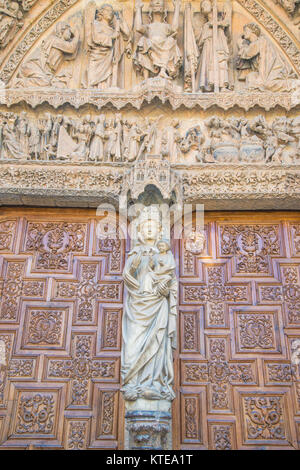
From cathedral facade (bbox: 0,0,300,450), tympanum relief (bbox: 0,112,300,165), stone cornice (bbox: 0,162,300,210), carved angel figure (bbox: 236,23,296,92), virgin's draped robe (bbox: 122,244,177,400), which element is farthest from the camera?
carved angel figure (bbox: 236,23,296,92)

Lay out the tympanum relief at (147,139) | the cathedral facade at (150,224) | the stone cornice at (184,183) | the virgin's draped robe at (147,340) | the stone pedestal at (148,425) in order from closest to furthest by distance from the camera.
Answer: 1. the stone pedestal at (148,425)
2. the virgin's draped robe at (147,340)
3. the cathedral facade at (150,224)
4. the stone cornice at (184,183)
5. the tympanum relief at (147,139)

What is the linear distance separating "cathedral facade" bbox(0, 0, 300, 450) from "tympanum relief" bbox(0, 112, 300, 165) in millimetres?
23

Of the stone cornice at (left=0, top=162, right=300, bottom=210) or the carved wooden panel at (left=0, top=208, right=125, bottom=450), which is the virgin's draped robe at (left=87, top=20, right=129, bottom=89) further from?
the carved wooden panel at (left=0, top=208, right=125, bottom=450)

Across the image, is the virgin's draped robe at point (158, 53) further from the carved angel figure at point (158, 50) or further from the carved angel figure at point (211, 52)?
the carved angel figure at point (211, 52)

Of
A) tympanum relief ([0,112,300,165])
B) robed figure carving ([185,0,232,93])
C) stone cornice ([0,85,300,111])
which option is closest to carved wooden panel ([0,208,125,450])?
tympanum relief ([0,112,300,165])

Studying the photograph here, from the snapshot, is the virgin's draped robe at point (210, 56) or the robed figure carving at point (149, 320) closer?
the robed figure carving at point (149, 320)

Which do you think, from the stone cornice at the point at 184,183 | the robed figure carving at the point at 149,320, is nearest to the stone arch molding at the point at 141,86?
the stone cornice at the point at 184,183

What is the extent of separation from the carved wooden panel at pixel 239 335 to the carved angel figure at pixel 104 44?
2.45 metres

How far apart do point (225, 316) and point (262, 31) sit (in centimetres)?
420

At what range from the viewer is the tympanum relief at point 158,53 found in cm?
675

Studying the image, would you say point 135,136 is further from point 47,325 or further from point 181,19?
point 47,325

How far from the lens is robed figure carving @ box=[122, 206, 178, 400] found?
494cm

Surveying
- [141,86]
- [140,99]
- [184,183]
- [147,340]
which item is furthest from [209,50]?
[147,340]

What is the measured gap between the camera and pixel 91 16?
723 cm
